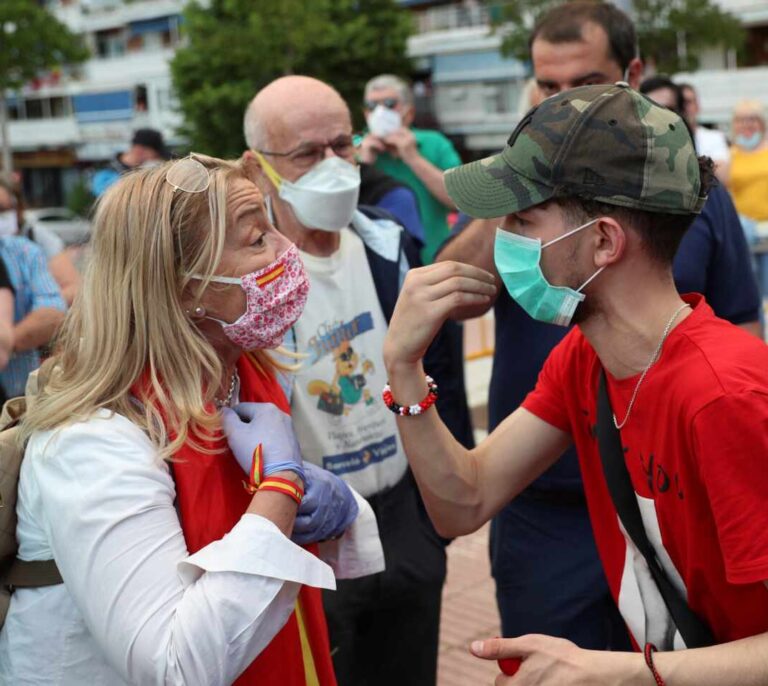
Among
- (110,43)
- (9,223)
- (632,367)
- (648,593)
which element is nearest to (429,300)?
(632,367)

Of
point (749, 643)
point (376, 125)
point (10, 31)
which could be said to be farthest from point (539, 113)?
point (10, 31)

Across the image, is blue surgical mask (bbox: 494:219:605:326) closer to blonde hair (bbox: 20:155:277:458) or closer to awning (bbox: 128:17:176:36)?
blonde hair (bbox: 20:155:277:458)

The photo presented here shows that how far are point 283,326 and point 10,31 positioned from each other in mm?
40115

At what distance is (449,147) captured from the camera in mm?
6836

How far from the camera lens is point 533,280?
6.85 ft

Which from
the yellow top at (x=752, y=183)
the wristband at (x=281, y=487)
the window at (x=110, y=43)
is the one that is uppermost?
the window at (x=110, y=43)

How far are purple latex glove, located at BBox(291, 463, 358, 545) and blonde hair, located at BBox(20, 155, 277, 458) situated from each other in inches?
9.6

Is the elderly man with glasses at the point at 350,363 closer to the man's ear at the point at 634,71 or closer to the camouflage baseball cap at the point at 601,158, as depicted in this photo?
the man's ear at the point at 634,71

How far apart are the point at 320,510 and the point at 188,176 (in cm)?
75

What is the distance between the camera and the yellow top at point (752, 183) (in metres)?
8.65

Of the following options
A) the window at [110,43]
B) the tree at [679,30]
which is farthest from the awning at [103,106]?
the tree at [679,30]

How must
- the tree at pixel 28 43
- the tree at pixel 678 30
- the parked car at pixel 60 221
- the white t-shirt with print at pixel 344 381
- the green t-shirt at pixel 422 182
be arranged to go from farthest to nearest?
the tree at pixel 28 43 → the tree at pixel 678 30 → the parked car at pixel 60 221 → the green t-shirt at pixel 422 182 → the white t-shirt with print at pixel 344 381

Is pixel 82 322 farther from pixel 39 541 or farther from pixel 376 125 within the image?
pixel 376 125

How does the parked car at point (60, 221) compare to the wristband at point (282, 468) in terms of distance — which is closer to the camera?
the wristband at point (282, 468)
